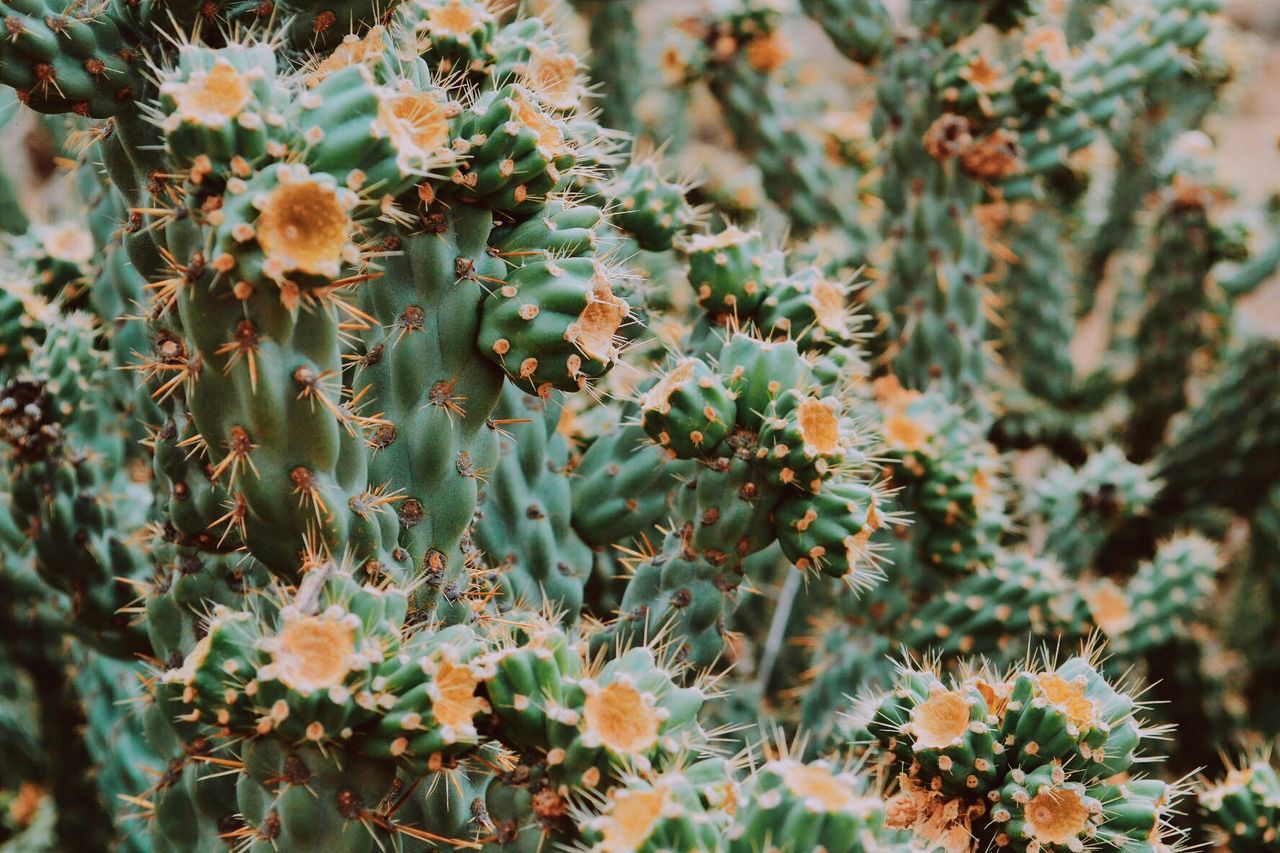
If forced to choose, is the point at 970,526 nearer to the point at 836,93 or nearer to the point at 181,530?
the point at 181,530

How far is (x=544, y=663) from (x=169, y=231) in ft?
2.49

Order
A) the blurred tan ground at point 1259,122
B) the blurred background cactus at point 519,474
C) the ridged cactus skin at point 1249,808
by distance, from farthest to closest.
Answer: the blurred tan ground at point 1259,122, the ridged cactus skin at point 1249,808, the blurred background cactus at point 519,474

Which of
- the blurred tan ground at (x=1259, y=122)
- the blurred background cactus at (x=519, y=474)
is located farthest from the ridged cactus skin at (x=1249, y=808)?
the blurred tan ground at (x=1259, y=122)

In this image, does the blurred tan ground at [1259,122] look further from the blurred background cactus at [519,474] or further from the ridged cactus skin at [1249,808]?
the ridged cactus skin at [1249,808]

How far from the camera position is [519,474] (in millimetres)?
2135

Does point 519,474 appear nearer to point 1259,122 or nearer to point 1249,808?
point 1249,808

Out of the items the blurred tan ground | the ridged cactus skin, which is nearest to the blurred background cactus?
the ridged cactus skin

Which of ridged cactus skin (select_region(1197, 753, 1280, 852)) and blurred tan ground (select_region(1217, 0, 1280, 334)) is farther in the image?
blurred tan ground (select_region(1217, 0, 1280, 334))

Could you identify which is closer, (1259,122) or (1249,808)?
(1249,808)

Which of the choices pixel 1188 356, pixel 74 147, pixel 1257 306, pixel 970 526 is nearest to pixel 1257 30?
pixel 1257 306

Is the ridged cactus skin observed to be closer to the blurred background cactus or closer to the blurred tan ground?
the blurred background cactus

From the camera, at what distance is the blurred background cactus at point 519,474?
1464 millimetres

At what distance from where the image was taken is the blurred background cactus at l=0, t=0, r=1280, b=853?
1464 mm

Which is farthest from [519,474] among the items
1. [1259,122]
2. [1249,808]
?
[1259,122]
